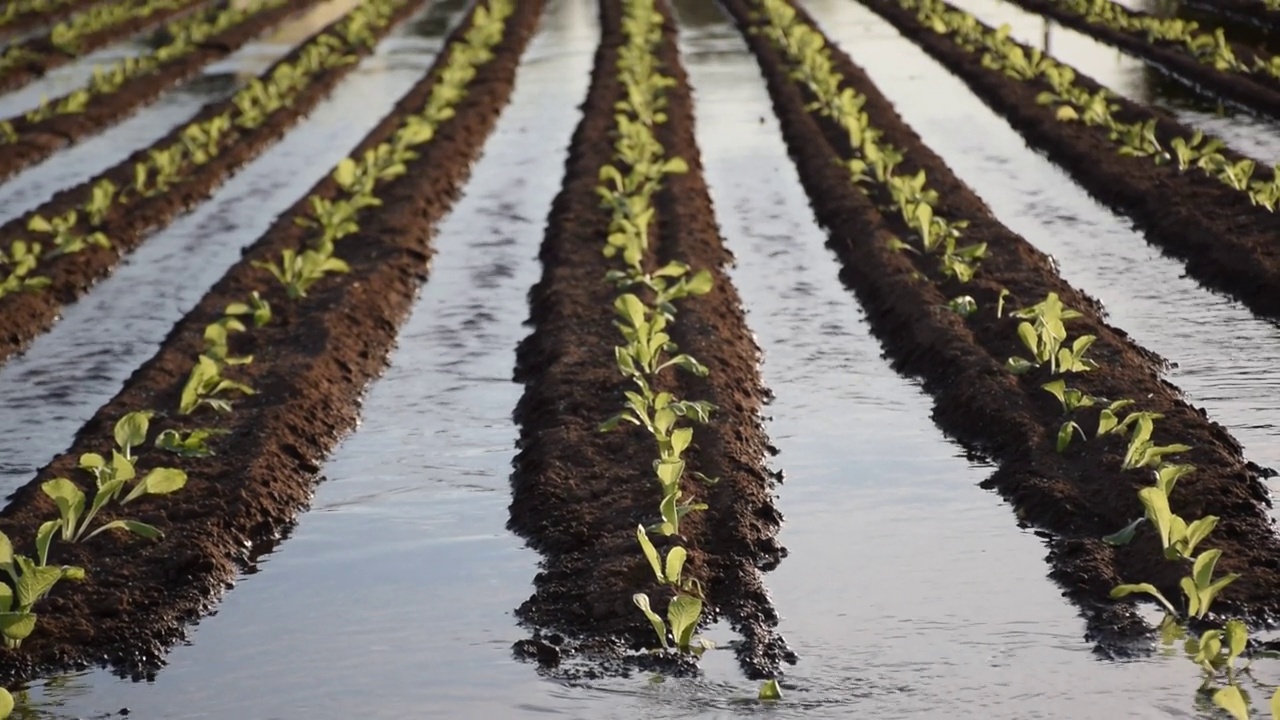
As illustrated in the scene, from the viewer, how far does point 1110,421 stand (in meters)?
6.41

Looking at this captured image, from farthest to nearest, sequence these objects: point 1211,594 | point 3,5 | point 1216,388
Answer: point 3,5 < point 1216,388 < point 1211,594

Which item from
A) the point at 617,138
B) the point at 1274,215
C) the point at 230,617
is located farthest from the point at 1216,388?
the point at 617,138

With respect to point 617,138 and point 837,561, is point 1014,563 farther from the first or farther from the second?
point 617,138

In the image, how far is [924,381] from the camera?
25.7 feet

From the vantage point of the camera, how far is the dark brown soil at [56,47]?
20.4 metres

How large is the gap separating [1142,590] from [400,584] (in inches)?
92.4

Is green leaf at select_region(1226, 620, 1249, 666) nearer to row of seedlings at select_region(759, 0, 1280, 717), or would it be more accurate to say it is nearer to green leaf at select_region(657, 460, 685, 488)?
row of seedlings at select_region(759, 0, 1280, 717)

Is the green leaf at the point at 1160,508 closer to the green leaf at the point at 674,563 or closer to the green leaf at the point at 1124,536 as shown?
the green leaf at the point at 1124,536

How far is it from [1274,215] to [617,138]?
5663mm

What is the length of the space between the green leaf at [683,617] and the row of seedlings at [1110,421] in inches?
47.7

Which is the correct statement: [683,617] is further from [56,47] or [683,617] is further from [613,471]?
[56,47]

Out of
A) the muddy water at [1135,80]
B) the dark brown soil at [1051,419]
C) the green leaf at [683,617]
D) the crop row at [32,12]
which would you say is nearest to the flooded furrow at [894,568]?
the dark brown soil at [1051,419]

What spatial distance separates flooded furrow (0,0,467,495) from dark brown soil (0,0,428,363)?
9cm

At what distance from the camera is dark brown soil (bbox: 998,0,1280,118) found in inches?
582
